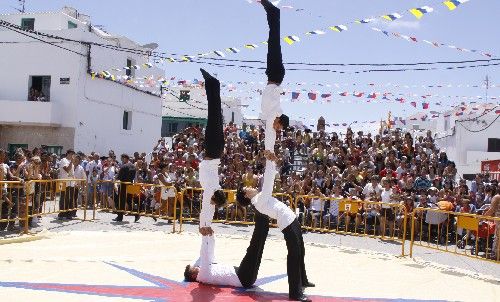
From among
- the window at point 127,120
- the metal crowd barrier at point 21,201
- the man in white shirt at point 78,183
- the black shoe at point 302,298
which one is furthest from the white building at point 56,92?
the black shoe at point 302,298

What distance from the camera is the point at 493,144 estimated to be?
30672mm

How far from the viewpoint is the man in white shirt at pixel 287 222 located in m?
6.57

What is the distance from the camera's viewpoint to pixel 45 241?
10461 mm

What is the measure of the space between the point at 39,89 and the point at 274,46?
20.3 metres

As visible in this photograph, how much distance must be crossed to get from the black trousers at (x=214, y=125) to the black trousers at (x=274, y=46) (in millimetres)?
969

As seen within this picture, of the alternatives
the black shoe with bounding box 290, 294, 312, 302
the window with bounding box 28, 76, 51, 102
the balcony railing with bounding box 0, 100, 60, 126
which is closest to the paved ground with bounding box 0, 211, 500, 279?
the black shoe with bounding box 290, 294, 312, 302

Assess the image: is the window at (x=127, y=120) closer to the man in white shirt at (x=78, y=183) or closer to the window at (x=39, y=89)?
the window at (x=39, y=89)

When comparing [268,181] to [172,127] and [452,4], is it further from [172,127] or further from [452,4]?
[172,127]

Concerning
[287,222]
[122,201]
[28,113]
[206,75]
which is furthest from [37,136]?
[287,222]

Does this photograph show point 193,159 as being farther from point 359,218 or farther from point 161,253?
point 161,253

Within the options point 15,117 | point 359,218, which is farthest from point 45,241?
point 15,117

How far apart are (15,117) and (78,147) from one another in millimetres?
3265

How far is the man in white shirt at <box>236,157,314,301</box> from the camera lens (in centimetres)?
657

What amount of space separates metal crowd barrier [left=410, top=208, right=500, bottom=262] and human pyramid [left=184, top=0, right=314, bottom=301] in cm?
444
